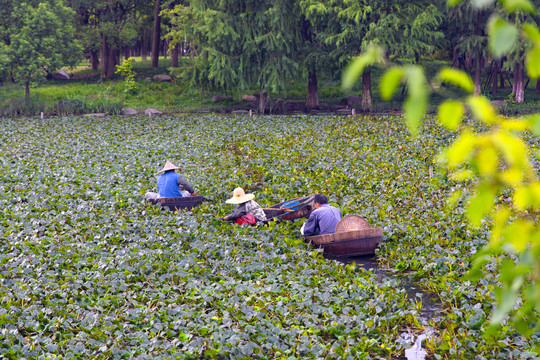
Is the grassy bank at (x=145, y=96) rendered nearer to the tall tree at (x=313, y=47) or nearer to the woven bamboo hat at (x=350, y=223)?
the tall tree at (x=313, y=47)

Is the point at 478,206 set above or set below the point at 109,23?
below

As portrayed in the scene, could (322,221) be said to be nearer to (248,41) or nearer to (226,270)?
(226,270)

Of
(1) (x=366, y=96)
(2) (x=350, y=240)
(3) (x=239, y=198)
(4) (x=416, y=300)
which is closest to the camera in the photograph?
(4) (x=416, y=300)

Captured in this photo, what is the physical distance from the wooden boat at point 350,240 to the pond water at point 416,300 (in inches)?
6.6

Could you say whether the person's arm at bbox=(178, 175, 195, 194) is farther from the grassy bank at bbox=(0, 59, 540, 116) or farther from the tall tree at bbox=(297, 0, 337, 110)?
the grassy bank at bbox=(0, 59, 540, 116)

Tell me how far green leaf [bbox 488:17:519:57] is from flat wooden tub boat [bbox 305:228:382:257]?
774cm

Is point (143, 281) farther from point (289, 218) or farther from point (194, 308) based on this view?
point (289, 218)

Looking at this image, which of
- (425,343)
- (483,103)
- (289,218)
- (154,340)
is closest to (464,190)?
(289,218)

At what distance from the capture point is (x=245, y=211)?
10.4 meters

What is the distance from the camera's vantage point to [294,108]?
1478 inches

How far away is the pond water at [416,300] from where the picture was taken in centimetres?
621

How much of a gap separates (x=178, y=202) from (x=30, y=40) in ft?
98.0

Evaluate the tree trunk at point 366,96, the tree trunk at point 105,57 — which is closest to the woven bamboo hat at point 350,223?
the tree trunk at point 366,96

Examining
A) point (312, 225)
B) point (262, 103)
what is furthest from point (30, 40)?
point (312, 225)
